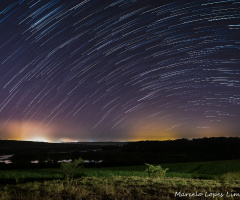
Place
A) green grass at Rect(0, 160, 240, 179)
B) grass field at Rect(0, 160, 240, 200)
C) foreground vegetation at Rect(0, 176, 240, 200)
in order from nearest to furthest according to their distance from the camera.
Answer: foreground vegetation at Rect(0, 176, 240, 200)
grass field at Rect(0, 160, 240, 200)
green grass at Rect(0, 160, 240, 179)

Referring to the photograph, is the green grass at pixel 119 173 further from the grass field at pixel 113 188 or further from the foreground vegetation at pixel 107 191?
the foreground vegetation at pixel 107 191

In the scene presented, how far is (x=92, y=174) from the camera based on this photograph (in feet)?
92.1

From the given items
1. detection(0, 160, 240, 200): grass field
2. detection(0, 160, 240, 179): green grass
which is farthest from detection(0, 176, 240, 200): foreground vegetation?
detection(0, 160, 240, 179): green grass

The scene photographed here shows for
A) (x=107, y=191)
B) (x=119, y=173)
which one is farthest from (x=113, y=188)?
(x=119, y=173)

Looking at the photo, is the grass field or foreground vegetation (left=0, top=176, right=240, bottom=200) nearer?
foreground vegetation (left=0, top=176, right=240, bottom=200)

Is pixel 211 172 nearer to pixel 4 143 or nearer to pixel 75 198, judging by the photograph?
pixel 75 198

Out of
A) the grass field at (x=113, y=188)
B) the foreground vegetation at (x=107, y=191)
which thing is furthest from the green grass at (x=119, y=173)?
the foreground vegetation at (x=107, y=191)

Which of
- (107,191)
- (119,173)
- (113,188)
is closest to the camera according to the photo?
(107,191)

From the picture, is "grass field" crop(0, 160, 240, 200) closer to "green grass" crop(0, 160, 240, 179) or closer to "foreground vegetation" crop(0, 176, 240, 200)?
"foreground vegetation" crop(0, 176, 240, 200)

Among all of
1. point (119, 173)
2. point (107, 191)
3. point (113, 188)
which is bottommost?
point (119, 173)

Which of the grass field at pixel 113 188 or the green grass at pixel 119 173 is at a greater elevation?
the grass field at pixel 113 188

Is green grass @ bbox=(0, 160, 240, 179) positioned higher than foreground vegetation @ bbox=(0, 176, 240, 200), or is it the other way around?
foreground vegetation @ bbox=(0, 176, 240, 200)

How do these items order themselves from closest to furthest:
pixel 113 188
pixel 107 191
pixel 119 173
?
pixel 107 191
pixel 113 188
pixel 119 173

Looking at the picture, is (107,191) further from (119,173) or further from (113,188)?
(119,173)
